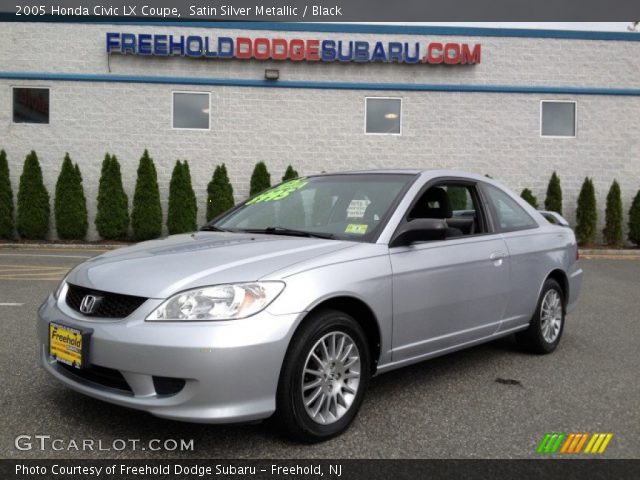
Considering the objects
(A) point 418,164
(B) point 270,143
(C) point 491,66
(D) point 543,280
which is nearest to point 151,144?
(B) point 270,143

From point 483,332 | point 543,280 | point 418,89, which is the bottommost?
point 483,332

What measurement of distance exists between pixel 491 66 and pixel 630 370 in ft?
39.5

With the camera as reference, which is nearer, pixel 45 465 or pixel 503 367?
pixel 45 465

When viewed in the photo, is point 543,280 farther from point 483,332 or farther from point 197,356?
point 197,356

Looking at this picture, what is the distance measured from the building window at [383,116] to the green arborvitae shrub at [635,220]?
619 centimetres

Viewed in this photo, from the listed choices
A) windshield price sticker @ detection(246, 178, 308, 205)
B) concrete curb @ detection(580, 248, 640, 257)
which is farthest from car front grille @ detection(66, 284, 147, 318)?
concrete curb @ detection(580, 248, 640, 257)

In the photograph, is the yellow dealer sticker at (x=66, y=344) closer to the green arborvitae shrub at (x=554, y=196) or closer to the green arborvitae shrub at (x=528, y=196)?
the green arborvitae shrub at (x=528, y=196)

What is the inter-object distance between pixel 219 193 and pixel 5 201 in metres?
5.20

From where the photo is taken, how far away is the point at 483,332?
4.13m

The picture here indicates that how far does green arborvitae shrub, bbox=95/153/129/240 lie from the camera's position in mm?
14008

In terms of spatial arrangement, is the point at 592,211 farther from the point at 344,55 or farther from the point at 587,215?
the point at 344,55

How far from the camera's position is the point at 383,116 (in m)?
15.0

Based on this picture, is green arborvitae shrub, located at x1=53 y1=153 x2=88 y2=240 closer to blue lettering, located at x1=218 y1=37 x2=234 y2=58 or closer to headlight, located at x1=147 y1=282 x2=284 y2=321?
blue lettering, located at x1=218 y1=37 x2=234 y2=58

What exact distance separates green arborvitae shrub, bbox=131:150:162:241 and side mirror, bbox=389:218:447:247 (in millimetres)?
11478
